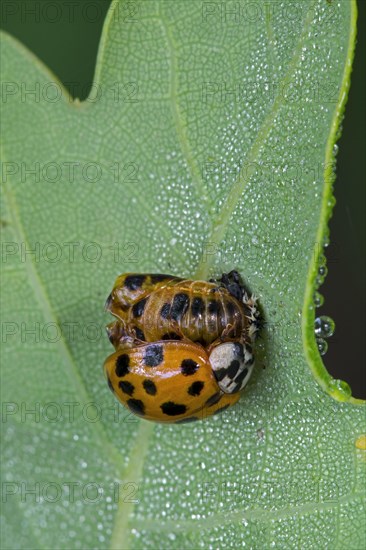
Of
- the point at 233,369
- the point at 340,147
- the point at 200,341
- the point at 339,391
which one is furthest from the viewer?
the point at 340,147

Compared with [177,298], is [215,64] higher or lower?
higher

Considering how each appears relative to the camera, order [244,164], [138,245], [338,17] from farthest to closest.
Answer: [138,245] → [244,164] → [338,17]

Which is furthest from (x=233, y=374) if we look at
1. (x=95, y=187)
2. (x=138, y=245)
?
(x=95, y=187)

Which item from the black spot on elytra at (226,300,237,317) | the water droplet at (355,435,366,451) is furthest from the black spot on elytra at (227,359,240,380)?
the water droplet at (355,435,366,451)

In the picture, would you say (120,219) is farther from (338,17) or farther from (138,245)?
(338,17)

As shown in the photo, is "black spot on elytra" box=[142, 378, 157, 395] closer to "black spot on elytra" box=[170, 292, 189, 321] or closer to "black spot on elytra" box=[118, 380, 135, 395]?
"black spot on elytra" box=[118, 380, 135, 395]

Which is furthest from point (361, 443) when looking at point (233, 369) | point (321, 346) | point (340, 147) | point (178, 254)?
point (340, 147)

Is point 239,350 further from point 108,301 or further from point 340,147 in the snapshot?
point 340,147
